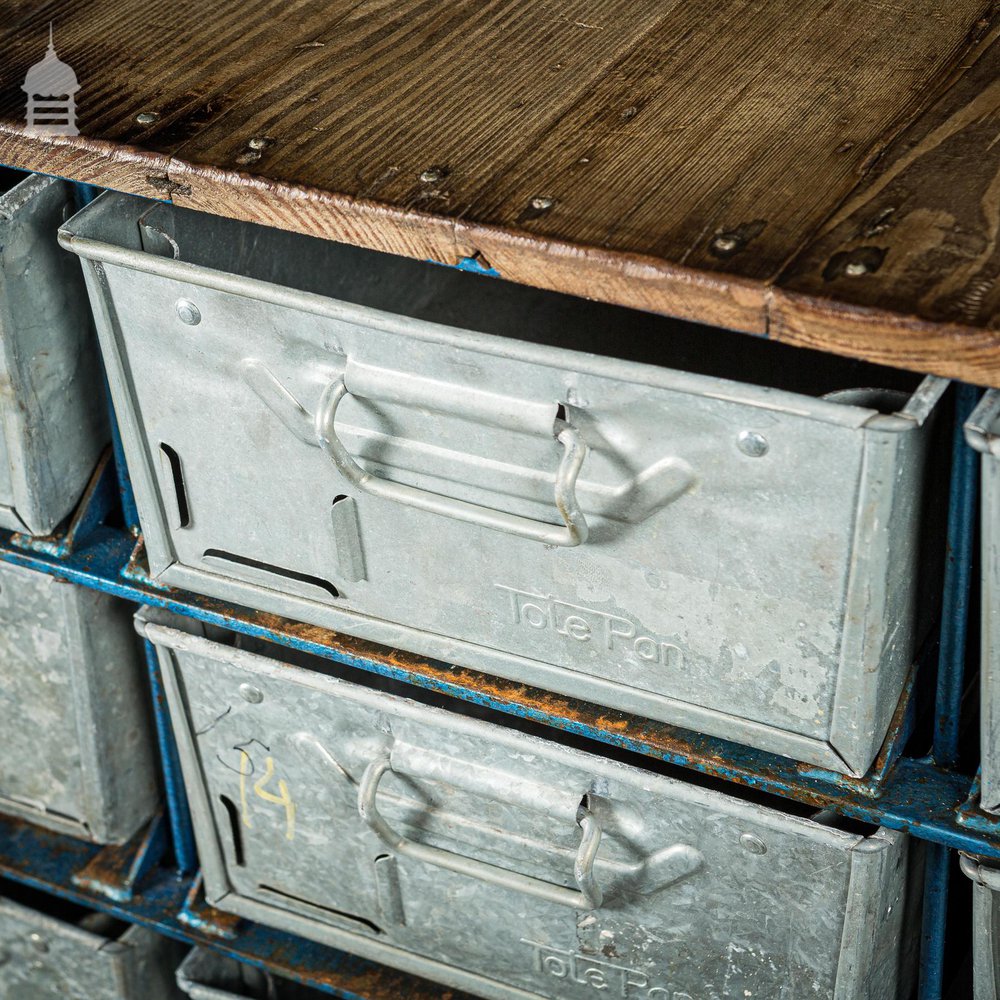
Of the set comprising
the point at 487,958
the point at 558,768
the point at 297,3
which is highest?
the point at 297,3

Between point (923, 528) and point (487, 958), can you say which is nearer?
point (923, 528)

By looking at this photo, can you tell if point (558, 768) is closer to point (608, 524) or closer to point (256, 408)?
point (608, 524)

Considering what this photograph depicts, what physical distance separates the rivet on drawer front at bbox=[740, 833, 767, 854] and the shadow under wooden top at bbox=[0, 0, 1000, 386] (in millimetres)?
419

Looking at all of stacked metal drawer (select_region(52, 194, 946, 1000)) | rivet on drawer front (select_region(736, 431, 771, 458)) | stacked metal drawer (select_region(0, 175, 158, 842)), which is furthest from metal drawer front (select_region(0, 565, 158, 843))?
rivet on drawer front (select_region(736, 431, 771, 458))

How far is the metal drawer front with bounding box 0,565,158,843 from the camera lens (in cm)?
135

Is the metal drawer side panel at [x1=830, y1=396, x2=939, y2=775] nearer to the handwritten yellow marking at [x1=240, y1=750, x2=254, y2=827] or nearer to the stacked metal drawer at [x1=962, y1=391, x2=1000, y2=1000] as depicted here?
the stacked metal drawer at [x1=962, y1=391, x2=1000, y2=1000]

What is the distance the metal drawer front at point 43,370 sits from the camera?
1.14m

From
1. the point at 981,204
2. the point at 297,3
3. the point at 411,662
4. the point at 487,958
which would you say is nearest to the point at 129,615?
the point at 411,662

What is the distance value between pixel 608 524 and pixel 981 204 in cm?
31

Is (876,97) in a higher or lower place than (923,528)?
higher

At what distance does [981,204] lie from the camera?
90 centimetres

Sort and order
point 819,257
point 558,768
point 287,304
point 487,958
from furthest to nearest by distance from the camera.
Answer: point 487,958 < point 558,768 < point 287,304 < point 819,257

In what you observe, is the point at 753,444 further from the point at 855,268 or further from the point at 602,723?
the point at 602,723

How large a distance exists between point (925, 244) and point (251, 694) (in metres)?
0.68
